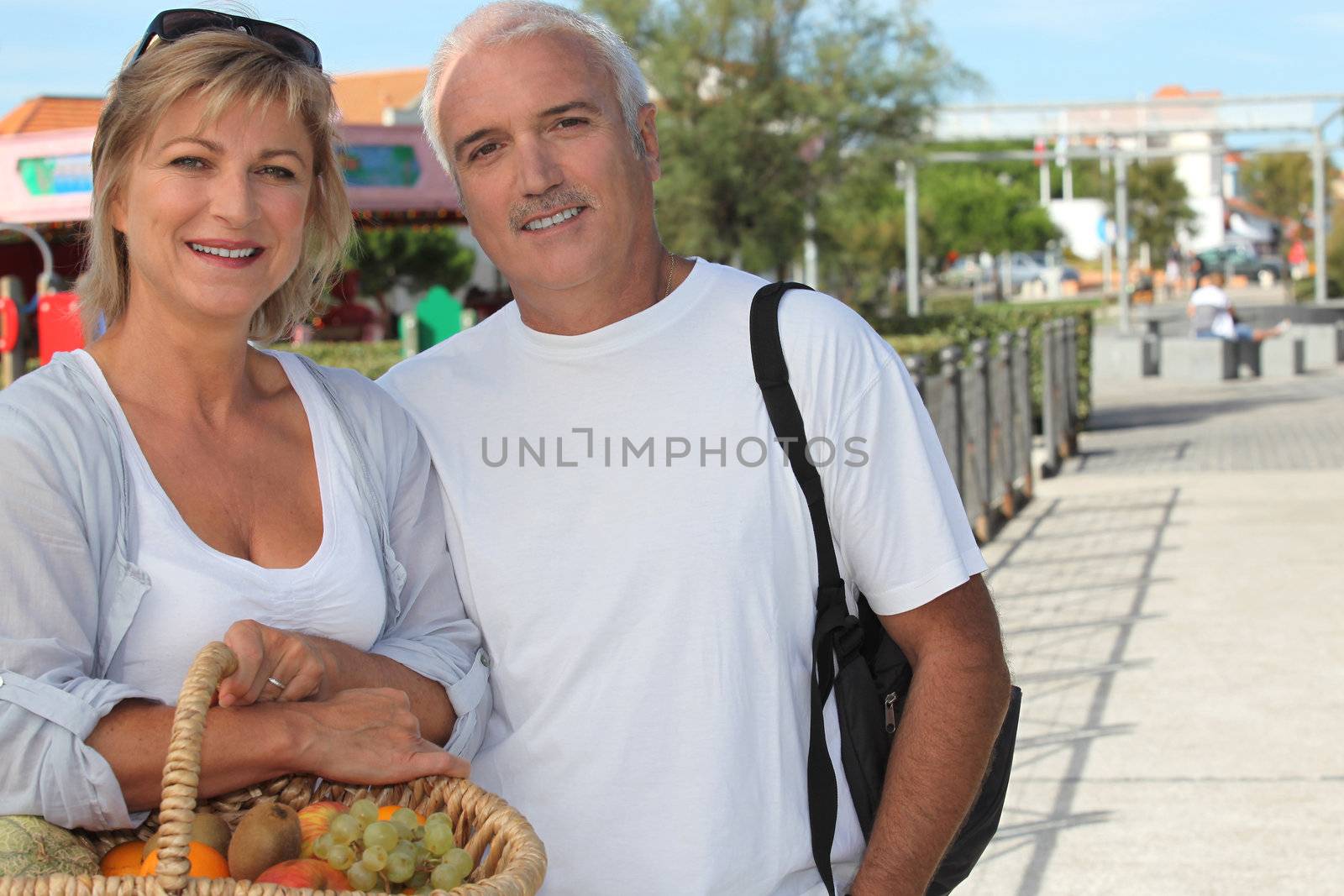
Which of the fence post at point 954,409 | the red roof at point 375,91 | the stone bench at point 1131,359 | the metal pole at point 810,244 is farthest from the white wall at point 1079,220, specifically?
the fence post at point 954,409

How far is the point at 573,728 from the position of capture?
215cm

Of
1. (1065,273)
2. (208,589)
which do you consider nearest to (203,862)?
(208,589)

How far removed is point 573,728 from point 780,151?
1581 centimetres

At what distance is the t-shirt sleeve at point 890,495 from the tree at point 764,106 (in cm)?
1479

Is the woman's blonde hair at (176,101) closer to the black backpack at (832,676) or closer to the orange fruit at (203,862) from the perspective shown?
the black backpack at (832,676)

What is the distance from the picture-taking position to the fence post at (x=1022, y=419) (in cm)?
1188

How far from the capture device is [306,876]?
5.49 ft

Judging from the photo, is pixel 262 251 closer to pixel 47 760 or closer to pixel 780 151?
pixel 47 760

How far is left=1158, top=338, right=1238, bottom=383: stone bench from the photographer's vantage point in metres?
22.9

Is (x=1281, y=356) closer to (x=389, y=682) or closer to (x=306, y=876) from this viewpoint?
(x=389, y=682)

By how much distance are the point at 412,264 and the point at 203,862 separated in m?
36.6

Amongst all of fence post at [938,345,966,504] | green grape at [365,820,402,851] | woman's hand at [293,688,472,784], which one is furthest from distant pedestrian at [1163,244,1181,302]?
green grape at [365,820,402,851]

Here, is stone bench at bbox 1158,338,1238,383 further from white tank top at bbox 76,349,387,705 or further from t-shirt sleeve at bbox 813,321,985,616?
white tank top at bbox 76,349,387,705

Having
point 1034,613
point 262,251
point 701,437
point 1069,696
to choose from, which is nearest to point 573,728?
point 701,437
